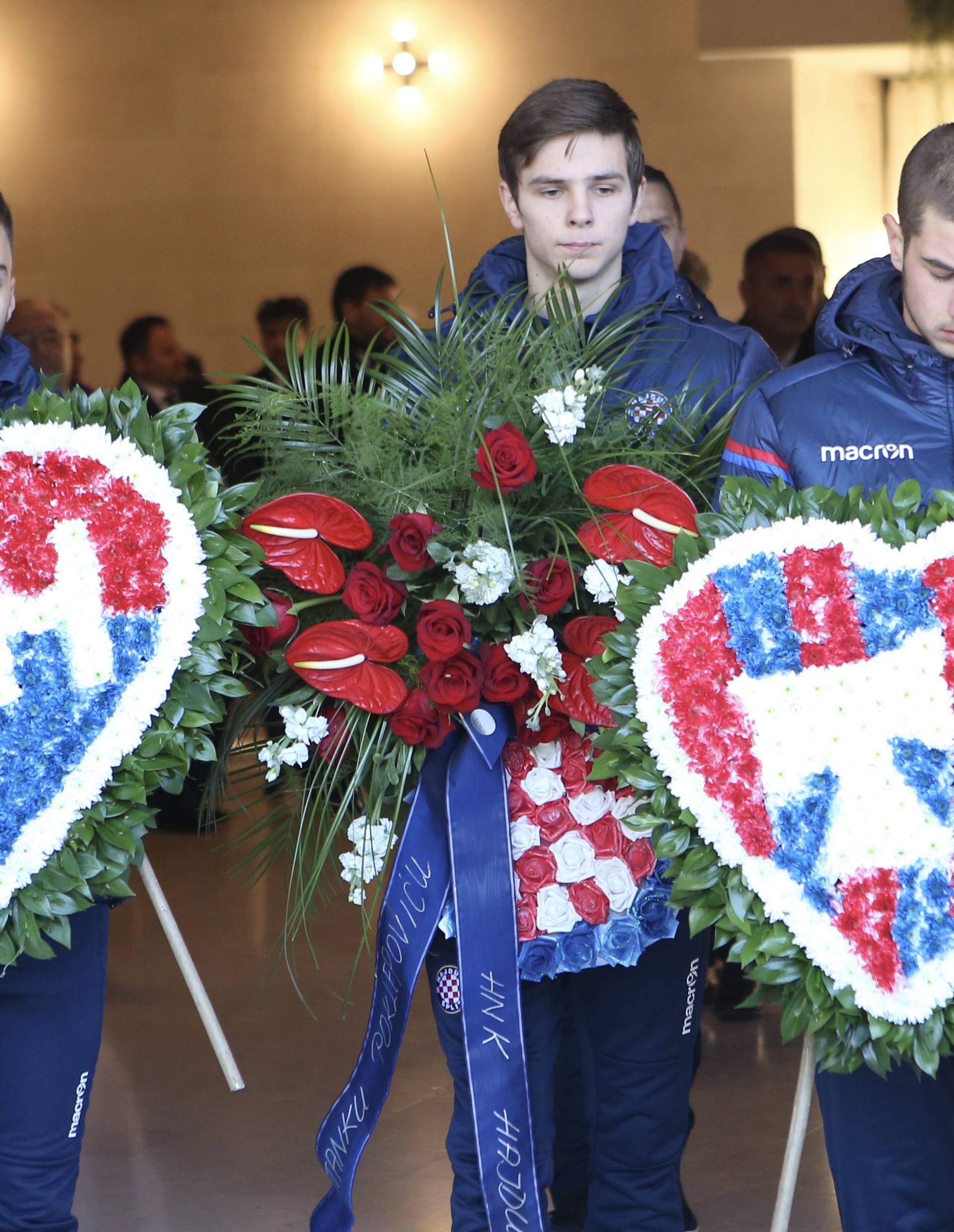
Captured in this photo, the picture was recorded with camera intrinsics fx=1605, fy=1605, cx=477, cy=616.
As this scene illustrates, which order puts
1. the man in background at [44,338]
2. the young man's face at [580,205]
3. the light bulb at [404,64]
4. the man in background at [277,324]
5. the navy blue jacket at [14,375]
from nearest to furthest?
the navy blue jacket at [14,375] < the young man's face at [580,205] < the man in background at [44,338] < the man in background at [277,324] < the light bulb at [404,64]

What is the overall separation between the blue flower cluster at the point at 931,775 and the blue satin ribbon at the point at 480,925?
525 millimetres

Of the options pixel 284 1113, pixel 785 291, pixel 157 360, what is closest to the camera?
pixel 284 1113

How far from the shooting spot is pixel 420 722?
2.06m

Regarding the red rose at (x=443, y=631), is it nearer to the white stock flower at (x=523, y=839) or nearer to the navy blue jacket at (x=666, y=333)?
the white stock flower at (x=523, y=839)

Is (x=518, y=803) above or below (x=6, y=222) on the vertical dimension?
below

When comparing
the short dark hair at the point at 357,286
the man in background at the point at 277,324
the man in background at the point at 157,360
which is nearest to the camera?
the man in background at the point at 157,360

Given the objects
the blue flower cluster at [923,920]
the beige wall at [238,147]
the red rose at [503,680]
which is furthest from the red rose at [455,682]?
the beige wall at [238,147]

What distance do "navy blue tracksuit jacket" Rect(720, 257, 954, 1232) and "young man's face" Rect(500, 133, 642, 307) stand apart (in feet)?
1.25

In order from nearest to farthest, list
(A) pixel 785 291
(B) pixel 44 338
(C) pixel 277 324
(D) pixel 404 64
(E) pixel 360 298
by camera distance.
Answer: (A) pixel 785 291, (B) pixel 44 338, (C) pixel 277 324, (E) pixel 360 298, (D) pixel 404 64

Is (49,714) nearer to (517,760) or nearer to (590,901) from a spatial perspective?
(517,760)

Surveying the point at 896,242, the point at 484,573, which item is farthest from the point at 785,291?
the point at 484,573

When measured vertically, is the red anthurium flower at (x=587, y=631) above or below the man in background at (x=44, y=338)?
below

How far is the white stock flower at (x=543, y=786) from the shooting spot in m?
2.10

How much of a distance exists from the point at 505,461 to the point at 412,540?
6.4 inches
